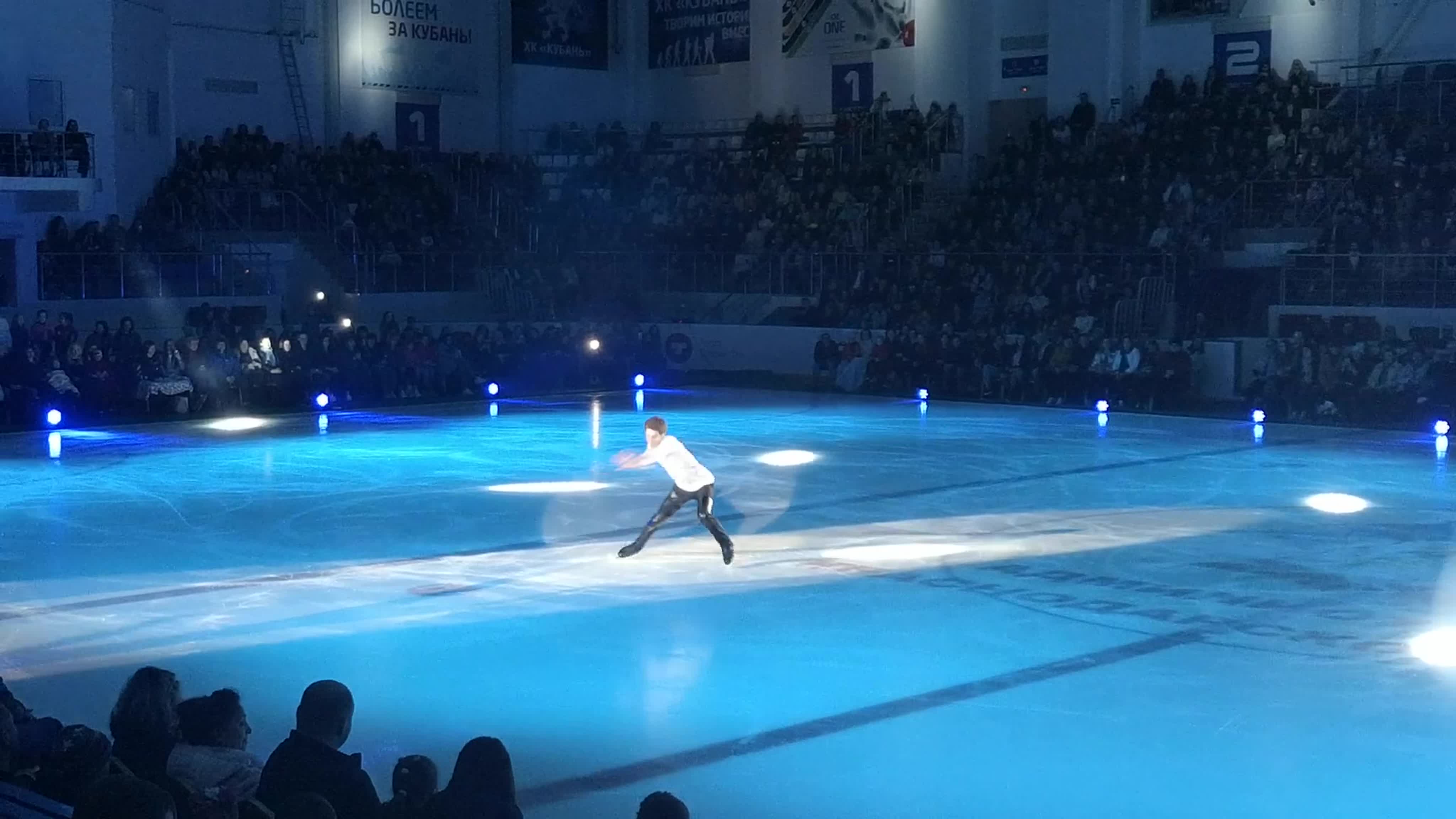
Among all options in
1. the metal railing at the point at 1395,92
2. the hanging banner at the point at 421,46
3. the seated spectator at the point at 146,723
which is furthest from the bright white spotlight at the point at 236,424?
the metal railing at the point at 1395,92

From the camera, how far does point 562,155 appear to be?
4131 cm

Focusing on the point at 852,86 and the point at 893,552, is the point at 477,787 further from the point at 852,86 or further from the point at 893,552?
the point at 852,86

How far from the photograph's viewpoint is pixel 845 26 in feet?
131

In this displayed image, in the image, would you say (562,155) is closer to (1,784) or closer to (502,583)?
(502,583)

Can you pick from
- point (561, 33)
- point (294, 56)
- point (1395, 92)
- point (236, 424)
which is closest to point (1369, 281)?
point (1395, 92)

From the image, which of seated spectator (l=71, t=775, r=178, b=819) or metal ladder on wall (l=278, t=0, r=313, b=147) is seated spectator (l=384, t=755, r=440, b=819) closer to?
seated spectator (l=71, t=775, r=178, b=819)

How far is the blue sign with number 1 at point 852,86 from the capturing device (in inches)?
1571

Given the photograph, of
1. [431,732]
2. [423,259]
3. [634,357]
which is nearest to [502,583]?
[431,732]

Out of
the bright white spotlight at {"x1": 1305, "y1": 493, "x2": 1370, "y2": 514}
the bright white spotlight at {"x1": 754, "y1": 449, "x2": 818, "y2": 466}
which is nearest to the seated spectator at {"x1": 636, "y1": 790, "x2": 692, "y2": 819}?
the bright white spotlight at {"x1": 1305, "y1": 493, "x2": 1370, "y2": 514}

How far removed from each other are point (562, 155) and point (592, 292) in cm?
597

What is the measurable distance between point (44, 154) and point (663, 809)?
27262mm

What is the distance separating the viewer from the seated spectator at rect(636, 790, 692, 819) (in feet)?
14.3

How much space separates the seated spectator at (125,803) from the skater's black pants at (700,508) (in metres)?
8.86

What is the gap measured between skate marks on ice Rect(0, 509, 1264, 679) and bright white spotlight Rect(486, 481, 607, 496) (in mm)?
2862
